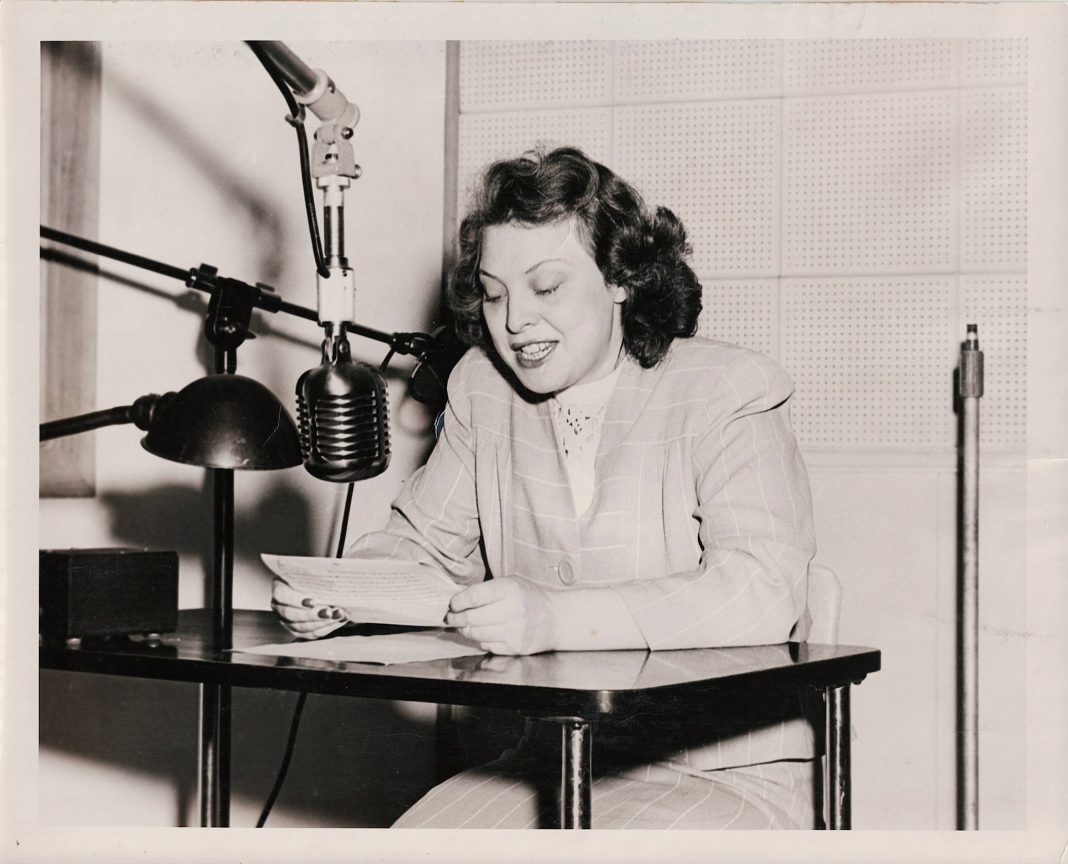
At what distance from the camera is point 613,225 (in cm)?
204

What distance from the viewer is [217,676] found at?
1.49 m

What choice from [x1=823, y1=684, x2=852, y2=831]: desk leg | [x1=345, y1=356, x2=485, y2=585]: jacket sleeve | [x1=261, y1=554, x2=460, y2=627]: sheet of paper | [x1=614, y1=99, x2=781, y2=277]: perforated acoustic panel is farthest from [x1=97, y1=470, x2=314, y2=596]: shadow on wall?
[x1=823, y1=684, x2=852, y2=831]: desk leg

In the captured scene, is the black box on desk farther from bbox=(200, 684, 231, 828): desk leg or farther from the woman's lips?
the woman's lips

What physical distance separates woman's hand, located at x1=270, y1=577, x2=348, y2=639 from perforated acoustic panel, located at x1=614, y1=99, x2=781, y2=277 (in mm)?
1410

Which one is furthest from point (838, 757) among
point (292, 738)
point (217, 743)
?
point (292, 738)

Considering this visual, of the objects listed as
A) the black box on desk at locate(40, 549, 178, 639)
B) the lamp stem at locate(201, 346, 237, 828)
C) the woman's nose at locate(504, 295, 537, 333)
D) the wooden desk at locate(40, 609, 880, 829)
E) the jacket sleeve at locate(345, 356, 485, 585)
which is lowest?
the lamp stem at locate(201, 346, 237, 828)

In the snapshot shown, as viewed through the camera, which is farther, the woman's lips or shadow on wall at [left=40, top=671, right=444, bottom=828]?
shadow on wall at [left=40, top=671, right=444, bottom=828]

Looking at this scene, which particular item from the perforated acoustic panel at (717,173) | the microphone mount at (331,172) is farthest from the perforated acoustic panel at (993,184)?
the microphone mount at (331,172)

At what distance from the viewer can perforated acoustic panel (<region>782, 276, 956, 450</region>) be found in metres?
2.57

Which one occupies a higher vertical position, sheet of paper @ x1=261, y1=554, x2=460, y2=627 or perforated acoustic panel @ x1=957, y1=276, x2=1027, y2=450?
perforated acoustic panel @ x1=957, y1=276, x2=1027, y2=450

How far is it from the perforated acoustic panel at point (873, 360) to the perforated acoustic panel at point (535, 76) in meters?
0.69

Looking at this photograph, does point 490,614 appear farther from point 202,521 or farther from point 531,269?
point 202,521

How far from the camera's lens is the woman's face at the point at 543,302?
1955mm

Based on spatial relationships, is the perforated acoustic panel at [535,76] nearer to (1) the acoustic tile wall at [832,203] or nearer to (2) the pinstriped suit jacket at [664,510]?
(1) the acoustic tile wall at [832,203]
